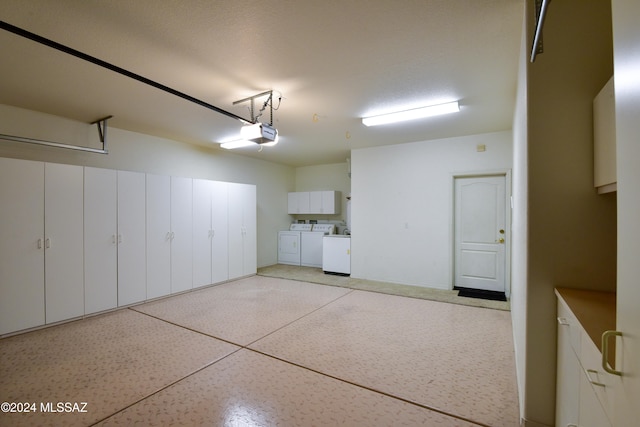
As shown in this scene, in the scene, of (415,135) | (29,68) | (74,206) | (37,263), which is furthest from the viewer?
(415,135)

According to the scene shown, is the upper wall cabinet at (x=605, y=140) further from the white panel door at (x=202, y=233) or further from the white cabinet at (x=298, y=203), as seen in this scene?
the white cabinet at (x=298, y=203)

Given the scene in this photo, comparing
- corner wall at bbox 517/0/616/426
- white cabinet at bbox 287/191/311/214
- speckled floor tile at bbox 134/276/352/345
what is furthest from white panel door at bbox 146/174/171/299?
corner wall at bbox 517/0/616/426

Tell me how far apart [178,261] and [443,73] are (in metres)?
4.65

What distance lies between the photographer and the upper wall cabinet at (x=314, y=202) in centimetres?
703

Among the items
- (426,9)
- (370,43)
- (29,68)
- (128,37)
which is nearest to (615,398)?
(426,9)

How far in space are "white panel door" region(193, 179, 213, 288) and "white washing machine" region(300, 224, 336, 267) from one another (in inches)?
99.6

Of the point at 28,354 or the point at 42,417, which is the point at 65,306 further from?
the point at 42,417

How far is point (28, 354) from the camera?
2672mm

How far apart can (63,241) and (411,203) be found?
17.1 ft

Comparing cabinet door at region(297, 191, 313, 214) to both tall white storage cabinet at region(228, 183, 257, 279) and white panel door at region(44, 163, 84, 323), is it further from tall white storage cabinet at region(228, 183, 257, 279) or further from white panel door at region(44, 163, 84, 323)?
white panel door at region(44, 163, 84, 323)

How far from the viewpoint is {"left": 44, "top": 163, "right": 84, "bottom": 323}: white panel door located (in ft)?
11.0

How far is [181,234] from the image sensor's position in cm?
475

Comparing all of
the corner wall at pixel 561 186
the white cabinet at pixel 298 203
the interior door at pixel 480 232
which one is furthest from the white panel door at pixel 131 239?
the interior door at pixel 480 232

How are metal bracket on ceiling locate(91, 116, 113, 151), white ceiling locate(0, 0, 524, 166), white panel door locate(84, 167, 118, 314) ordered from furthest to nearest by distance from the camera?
metal bracket on ceiling locate(91, 116, 113, 151)
white panel door locate(84, 167, 118, 314)
white ceiling locate(0, 0, 524, 166)
